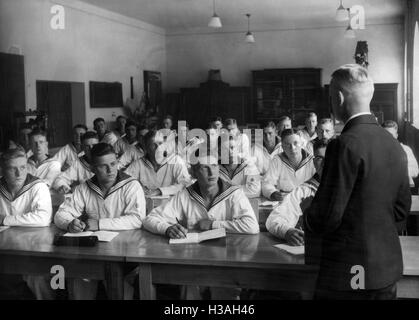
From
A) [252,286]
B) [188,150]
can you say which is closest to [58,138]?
[188,150]

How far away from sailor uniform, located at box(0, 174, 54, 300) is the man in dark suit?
1.50 metres

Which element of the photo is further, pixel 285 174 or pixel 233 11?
pixel 285 174

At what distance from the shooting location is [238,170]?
3.07 meters

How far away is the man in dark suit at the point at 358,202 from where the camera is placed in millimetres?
1310

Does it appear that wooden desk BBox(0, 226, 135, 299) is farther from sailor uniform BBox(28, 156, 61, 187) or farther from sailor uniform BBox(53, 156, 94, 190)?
sailor uniform BBox(53, 156, 94, 190)

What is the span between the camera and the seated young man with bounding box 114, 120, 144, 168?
2959 mm

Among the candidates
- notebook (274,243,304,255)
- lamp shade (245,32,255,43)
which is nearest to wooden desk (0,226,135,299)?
notebook (274,243,304,255)

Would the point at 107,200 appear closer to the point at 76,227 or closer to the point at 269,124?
the point at 76,227

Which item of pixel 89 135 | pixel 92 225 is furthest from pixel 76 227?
pixel 89 135

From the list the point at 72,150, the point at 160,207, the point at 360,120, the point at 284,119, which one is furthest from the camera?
the point at 72,150

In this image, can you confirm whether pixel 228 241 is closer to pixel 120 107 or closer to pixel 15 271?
pixel 15 271

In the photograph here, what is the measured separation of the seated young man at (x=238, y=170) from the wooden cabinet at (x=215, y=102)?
0.26 metres

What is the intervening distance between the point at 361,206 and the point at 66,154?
6.55 ft

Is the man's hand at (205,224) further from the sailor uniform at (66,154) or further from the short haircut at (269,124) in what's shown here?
the sailor uniform at (66,154)
